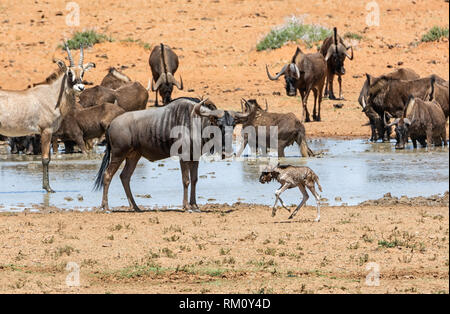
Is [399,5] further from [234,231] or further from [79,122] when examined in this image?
[234,231]

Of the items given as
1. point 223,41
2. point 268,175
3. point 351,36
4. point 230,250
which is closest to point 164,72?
point 223,41

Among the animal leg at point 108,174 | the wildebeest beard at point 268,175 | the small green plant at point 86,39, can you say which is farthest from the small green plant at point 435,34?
the wildebeest beard at point 268,175

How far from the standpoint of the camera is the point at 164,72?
26.5 m

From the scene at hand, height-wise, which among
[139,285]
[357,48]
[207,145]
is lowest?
[139,285]

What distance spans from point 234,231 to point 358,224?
4.98ft

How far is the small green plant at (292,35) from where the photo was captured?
115 feet

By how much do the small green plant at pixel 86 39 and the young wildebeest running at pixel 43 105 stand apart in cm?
2125

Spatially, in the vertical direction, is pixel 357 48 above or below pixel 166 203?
above

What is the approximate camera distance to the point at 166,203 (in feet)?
44.7

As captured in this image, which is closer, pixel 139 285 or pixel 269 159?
pixel 139 285

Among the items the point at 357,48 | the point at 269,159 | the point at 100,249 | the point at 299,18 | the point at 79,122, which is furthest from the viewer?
the point at 299,18

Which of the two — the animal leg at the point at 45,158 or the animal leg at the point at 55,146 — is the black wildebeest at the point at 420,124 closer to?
the animal leg at the point at 55,146

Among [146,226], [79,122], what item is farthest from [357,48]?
[146,226]

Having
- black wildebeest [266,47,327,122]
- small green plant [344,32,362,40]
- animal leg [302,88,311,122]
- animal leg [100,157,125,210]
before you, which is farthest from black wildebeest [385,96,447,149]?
small green plant [344,32,362,40]
